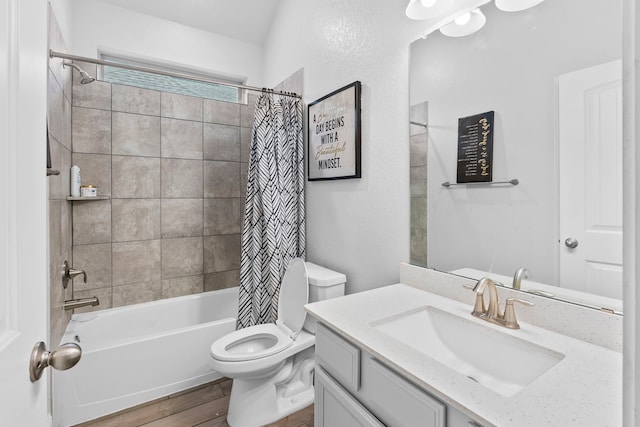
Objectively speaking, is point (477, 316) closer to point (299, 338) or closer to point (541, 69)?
point (541, 69)

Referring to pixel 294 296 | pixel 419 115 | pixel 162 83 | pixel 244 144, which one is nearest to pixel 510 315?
pixel 419 115

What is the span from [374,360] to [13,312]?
2.70ft

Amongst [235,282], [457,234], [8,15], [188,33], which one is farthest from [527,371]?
[188,33]

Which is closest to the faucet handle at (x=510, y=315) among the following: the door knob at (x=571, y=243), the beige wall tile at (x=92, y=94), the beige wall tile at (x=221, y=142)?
the door knob at (x=571, y=243)

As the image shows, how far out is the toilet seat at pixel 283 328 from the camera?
178 centimetres

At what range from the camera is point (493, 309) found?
109cm

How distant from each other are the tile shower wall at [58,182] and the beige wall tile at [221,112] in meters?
0.93

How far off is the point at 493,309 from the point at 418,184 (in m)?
0.63

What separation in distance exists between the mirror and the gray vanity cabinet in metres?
0.61

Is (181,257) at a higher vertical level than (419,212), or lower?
lower

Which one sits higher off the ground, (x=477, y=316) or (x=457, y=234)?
(x=457, y=234)

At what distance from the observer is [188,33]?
2660mm

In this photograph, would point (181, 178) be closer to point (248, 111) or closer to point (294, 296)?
point (248, 111)

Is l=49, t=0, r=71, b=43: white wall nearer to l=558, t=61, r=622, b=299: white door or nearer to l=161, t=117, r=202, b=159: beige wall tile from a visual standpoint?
l=161, t=117, r=202, b=159: beige wall tile
